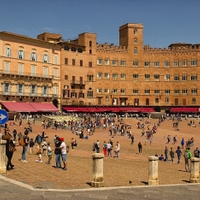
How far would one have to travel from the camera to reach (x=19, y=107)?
5881 centimetres

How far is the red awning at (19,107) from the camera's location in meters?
57.4

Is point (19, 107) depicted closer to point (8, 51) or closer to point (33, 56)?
point (8, 51)

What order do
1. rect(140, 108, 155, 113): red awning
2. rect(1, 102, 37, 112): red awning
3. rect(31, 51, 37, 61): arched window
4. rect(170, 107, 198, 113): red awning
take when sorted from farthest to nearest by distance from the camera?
rect(170, 107, 198, 113): red awning < rect(140, 108, 155, 113): red awning < rect(31, 51, 37, 61): arched window < rect(1, 102, 37, 112): red awning

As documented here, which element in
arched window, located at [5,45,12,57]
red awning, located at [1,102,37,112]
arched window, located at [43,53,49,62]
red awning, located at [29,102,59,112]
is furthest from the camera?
arched window, located at [43,53,49,62]

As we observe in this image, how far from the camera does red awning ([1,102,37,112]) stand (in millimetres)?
57406

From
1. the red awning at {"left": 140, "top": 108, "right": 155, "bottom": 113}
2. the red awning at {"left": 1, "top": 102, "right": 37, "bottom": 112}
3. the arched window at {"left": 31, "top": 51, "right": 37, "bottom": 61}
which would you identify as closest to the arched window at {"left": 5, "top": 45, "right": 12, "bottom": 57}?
the arched window at {"left": 31, "top": 51, "right": 37, "bottom": 61}

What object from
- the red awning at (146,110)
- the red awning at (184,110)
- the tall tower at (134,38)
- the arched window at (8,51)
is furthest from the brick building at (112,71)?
the arched window at (8,51)

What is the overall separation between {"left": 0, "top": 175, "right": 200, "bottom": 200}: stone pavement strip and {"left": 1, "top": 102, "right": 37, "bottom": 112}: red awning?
46.4m

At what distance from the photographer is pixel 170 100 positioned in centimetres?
7944

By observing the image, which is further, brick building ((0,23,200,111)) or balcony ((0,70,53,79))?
brick building ((0,23,200,111))

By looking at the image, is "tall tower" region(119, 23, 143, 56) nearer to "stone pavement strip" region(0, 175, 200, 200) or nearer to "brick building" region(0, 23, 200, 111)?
"brick building" region(0, 23, 200, 111)

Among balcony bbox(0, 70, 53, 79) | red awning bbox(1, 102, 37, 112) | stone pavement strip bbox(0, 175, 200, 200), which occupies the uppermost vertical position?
balcony bbox(0, 70, 53, 79)

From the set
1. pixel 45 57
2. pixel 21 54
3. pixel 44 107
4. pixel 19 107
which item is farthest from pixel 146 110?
pixel 21 54

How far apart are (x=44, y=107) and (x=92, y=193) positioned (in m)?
52.7
